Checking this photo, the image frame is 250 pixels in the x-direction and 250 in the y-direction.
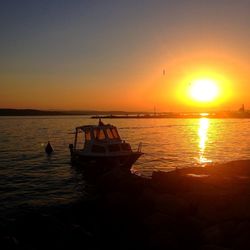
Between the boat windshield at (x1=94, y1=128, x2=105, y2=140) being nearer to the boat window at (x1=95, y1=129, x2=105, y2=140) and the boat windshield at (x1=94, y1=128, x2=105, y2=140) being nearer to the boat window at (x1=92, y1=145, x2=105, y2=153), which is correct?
the boat window at (x1=95, y1=129, x2=105, y2=140)

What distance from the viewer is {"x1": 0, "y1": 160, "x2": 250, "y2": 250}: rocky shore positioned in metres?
14.6

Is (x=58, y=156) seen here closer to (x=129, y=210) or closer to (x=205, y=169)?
(x=205, y=169)

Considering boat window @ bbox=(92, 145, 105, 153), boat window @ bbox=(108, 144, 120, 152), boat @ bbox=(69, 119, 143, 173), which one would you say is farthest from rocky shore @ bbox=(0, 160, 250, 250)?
boat window @ bbox=(92, 145, 105, 153)

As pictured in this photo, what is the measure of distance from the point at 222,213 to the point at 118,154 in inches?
702

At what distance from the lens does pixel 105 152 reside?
33.3 m

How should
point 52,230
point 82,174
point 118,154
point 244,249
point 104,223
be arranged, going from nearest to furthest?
point 244,249, point 52,230, point 104,223, point 118,154, point 82,174

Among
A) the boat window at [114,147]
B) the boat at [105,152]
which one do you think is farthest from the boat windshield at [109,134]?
the boat window at [114,147]

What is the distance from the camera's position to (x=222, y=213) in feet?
52.9

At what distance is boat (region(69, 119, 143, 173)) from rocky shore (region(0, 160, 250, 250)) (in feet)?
34.8

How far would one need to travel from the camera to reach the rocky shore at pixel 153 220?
47.8 ft

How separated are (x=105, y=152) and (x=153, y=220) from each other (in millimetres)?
17385

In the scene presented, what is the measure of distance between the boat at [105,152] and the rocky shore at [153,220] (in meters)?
10.6

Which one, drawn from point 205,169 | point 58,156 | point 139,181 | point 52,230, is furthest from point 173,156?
point 52,230

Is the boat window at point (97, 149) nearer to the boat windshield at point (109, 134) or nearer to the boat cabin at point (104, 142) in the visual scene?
the boat cabin at point (104, 142)
